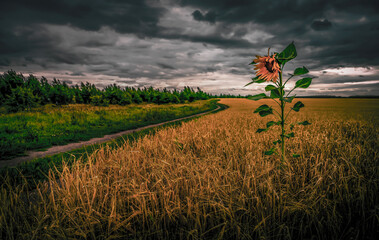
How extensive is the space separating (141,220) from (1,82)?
39.7 meters

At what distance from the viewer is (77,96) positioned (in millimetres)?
49188

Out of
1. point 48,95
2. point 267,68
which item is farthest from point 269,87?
point 48,95

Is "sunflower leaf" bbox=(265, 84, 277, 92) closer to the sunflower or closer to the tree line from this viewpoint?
the sunflower

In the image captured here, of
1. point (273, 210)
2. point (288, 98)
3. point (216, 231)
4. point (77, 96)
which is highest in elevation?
point (77, 96)

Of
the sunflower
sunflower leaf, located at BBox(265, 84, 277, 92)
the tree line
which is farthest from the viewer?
the tree line

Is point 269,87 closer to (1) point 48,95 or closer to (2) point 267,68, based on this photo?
(2) point 267,68

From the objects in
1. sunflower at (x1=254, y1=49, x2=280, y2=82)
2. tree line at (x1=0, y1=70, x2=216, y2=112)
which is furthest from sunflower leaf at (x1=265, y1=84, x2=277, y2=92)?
tree line at (x1=0, y1=70, x2=216, y2=112)

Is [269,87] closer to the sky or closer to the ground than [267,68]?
closer to the ground

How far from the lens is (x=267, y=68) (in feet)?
7.73

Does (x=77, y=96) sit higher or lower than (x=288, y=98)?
higher

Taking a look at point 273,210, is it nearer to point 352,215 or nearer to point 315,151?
point 352,215

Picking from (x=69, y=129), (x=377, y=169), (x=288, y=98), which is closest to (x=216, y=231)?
(x=288, y=98)

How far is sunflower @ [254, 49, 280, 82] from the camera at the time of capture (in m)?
2.25

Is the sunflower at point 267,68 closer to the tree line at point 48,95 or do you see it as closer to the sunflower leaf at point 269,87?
the sunflower leaf at point 269,87
